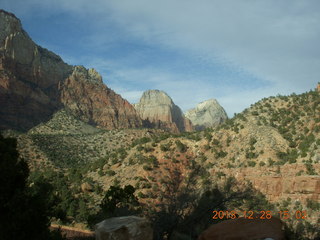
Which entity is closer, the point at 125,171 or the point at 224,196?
the point at 224,196

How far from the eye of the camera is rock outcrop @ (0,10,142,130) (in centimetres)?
10700

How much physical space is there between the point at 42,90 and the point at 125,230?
12423cm

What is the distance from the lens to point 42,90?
409ft

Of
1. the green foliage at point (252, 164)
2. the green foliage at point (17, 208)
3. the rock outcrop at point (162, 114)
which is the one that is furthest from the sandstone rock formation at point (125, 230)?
the rock outcrop at point (162, 114)

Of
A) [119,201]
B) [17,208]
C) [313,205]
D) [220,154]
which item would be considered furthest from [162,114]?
[17,208]

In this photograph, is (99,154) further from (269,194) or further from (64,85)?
(64,85)

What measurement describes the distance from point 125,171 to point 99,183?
385cm

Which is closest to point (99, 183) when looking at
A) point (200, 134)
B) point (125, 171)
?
point (125, 171)

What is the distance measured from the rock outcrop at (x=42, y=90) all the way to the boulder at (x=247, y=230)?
94269 mm

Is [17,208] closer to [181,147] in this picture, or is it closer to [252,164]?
[252,164]

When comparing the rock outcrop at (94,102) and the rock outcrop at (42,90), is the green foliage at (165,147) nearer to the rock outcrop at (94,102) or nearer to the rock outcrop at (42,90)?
the rock outcrop at (42,90)

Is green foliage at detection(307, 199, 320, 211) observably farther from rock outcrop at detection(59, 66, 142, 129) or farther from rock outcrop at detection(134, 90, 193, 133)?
rock outcrop at detection(134, 90, 193, 133)

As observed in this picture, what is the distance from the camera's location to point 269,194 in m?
31.9

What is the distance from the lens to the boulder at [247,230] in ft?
33.2
